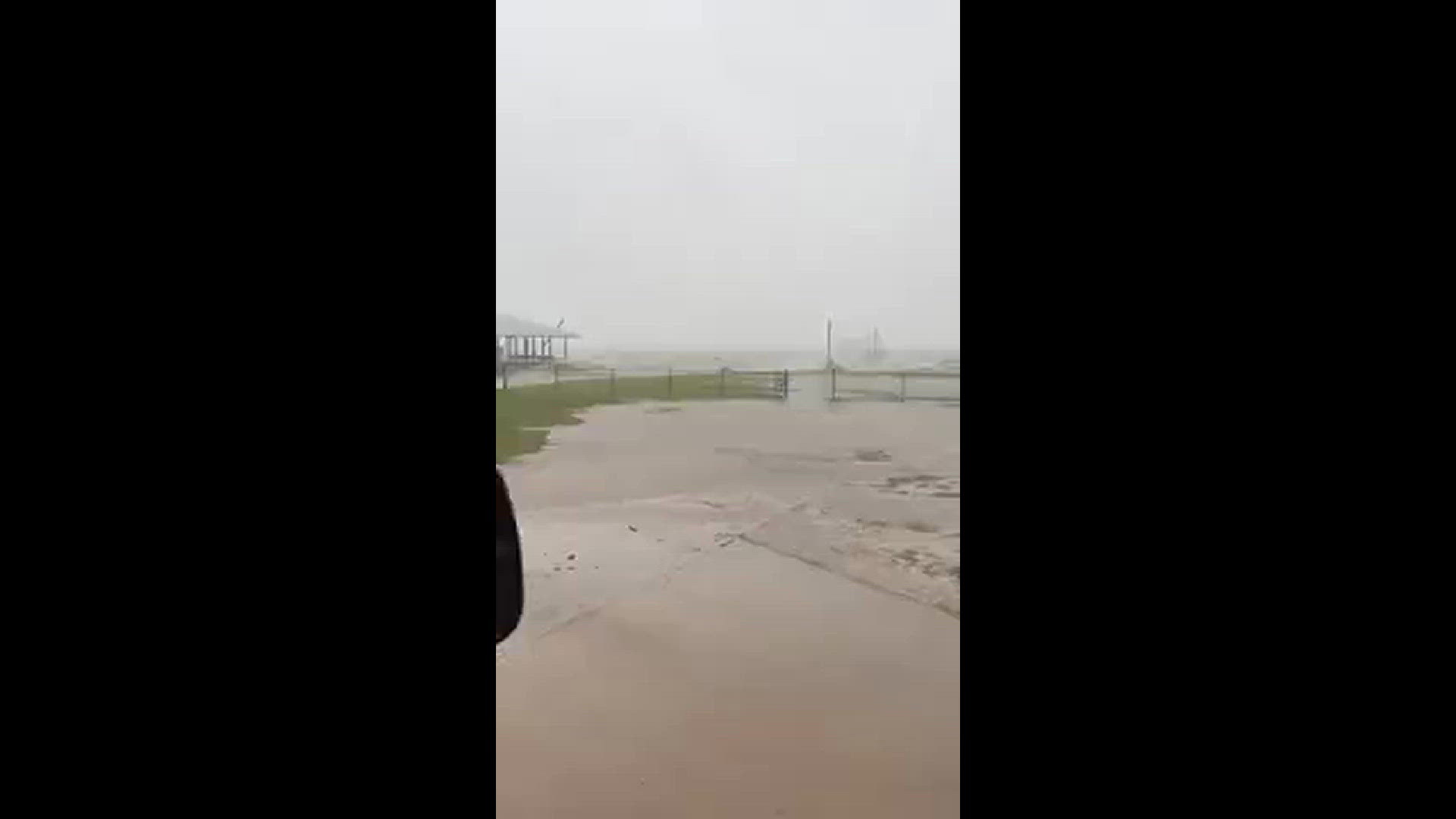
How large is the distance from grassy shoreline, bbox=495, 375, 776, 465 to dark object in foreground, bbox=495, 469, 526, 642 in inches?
99.9

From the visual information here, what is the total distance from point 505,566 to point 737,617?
8.15 ft

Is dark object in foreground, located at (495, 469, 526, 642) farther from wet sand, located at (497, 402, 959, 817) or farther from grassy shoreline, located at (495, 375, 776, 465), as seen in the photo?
grassy shoreline, located at (495, 375, 776, 465)

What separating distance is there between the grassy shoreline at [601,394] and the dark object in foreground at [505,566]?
8.33 feet

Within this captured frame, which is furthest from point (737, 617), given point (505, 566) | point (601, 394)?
point (505, 566)

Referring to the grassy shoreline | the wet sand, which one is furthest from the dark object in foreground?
the grassy shoreline

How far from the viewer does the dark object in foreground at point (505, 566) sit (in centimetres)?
86

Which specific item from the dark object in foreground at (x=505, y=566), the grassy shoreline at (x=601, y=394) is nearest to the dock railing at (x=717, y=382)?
the grassy shoreline at (x=601, y=394)

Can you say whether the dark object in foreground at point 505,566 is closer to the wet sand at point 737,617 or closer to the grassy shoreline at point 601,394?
the wet sand at point 737,617

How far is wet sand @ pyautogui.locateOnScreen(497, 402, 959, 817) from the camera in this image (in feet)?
7.07
